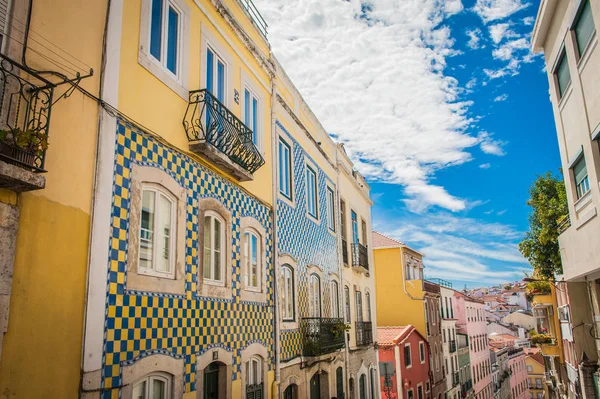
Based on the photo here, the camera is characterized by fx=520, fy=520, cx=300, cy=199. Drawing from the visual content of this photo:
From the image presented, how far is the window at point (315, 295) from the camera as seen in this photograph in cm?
1555

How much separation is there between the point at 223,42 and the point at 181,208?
4167mm

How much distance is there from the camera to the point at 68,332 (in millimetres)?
5961

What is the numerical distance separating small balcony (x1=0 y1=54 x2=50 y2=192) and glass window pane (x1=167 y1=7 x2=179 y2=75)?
3.04 meters

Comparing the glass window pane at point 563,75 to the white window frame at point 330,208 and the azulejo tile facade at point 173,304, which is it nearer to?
the white window frame at point 330,208

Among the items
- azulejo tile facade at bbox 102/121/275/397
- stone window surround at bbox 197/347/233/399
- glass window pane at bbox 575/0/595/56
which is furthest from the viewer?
glass window pane at bbox 575/0/595/56

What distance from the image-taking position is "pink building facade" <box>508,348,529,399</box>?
7553cm

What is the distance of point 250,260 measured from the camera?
1143cm

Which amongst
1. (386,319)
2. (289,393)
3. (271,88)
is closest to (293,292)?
(289,393)

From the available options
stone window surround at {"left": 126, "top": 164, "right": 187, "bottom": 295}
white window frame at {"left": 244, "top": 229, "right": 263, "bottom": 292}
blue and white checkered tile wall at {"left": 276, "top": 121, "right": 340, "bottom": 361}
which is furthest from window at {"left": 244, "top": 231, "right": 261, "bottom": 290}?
stone window surround at {"left": 126, "top": 164, "right": 187, "bottom": 295}

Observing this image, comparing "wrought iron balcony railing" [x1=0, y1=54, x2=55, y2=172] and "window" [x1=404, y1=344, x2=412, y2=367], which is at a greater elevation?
"wrought iron balcony railing" [x1=0, y1=54, x2=55, y2=172]

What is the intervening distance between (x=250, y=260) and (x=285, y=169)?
406 cm

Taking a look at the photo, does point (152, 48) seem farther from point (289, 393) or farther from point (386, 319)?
point (386, 319)

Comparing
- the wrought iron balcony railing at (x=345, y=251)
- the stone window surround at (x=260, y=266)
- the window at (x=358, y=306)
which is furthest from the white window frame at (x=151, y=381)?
the window at (x=358, y=306)

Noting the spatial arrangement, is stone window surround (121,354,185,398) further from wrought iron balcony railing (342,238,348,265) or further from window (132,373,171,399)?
wrought iron balcony railing (342,238,348,265)
